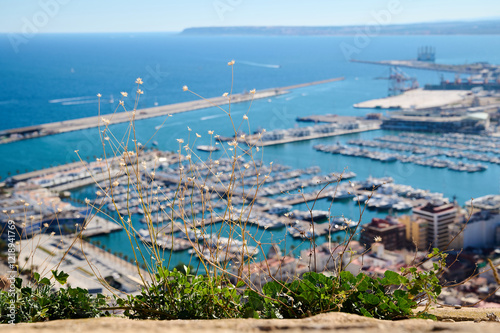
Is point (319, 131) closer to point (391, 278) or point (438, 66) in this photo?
point (391, 278)

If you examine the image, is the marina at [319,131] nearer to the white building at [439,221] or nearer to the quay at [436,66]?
the white building at [439,221]

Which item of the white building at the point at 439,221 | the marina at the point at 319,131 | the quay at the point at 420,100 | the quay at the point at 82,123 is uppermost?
the quay at the point at 82,123

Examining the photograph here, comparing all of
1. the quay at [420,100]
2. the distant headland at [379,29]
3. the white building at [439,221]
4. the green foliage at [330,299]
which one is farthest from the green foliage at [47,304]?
the distant headland at [379,29]

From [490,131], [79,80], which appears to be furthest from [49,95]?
[490,131]

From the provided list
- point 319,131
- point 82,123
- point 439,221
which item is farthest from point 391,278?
point 82,123

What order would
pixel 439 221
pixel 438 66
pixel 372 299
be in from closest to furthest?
pixel 372 299 < pixel 439 221 < pixel 438 66

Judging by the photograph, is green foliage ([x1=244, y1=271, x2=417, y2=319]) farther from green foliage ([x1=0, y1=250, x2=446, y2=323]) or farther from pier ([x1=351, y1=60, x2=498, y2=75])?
pier ([x1=351, y1=60, x2=498, y2=75])

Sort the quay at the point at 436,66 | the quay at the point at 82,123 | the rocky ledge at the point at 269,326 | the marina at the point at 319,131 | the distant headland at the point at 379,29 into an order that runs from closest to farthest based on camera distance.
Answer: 1. the rocky ledge at the point at 269,326
2. the marina at the point at 319,131
3. the quay at the point at 82,123
4. the quay at the point at 436,66
5. the distant headland at the point at 379,29
